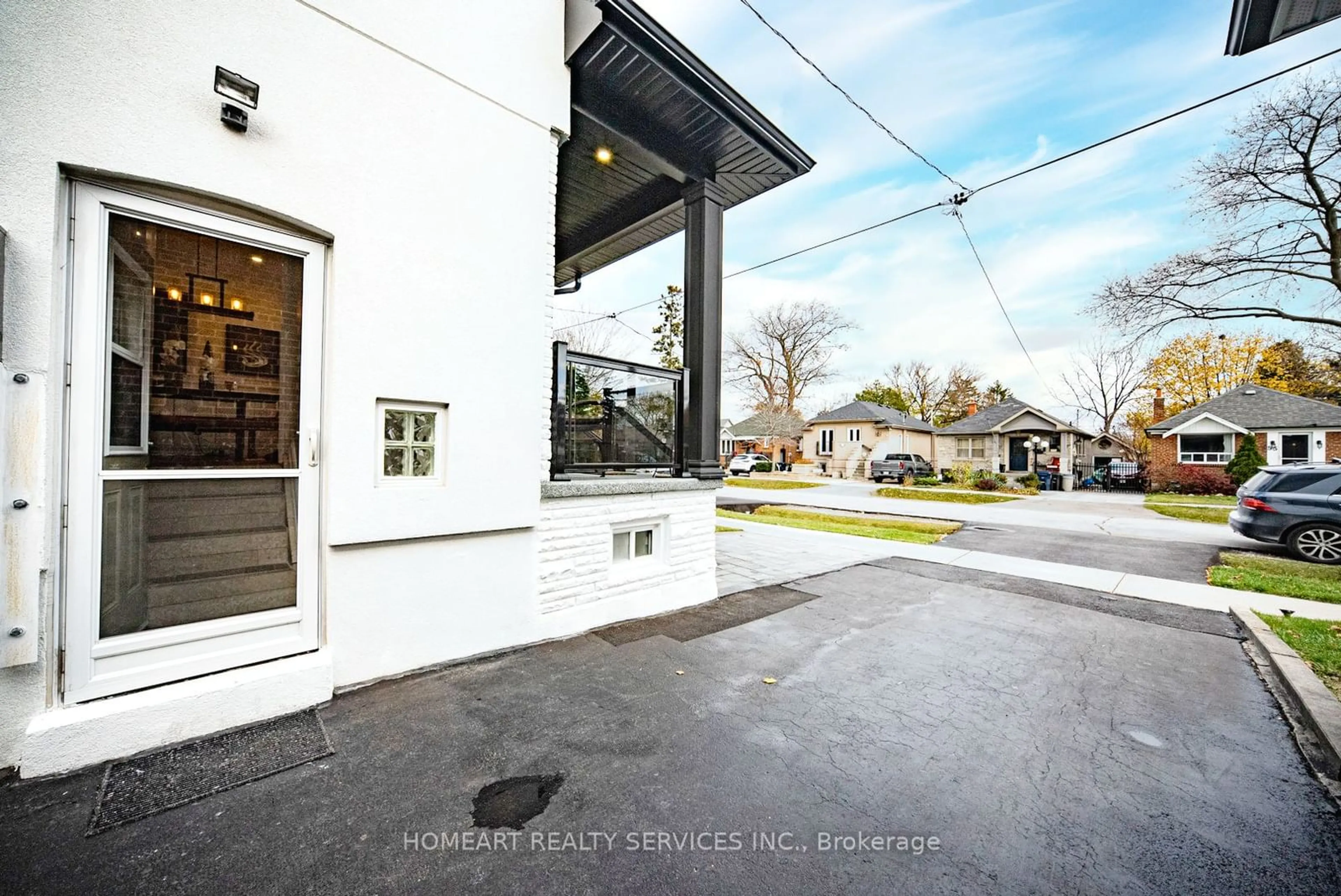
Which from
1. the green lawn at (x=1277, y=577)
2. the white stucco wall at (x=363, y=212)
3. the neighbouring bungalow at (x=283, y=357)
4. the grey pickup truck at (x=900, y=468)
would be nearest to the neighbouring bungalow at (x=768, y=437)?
the grey pickup truck at (x=900, y=468)

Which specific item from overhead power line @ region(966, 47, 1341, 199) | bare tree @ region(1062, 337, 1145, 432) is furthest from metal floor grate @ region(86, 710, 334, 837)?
bare tree @ region(1062, 337, 1145, 432)

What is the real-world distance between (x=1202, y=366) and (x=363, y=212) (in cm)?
4186

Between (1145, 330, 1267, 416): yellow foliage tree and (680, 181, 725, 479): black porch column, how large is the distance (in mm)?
36780

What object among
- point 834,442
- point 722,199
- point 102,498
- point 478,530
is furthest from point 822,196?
point 834,442

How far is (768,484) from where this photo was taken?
24.8m

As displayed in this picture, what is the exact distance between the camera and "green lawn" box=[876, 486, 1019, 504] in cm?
1694

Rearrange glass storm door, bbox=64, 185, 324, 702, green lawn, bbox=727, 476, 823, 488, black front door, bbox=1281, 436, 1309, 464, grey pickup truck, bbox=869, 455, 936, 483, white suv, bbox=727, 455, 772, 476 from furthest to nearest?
white suv, bbox=727, 455, 772, 476 → grey pickup truck, bbox=869, 455, 936, 483 → green lawn, bbox=727, 476, 823, 488 → black front door, bbox=1281, 436, 1309, 464 → glass storm door, bbox=64, 185, 324, 702

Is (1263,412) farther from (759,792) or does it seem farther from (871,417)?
(759,792)

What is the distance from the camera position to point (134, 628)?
2.21 metres

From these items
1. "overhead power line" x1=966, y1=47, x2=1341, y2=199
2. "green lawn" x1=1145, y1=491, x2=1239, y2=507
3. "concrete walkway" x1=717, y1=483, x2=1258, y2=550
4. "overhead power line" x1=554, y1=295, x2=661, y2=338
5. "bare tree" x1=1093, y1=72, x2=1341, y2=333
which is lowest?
"concrete walkway" x1=717, y1=483, x2=1258, y2=550

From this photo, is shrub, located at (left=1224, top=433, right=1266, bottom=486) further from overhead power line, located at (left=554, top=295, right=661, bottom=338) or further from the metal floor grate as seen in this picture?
the metal floor grate

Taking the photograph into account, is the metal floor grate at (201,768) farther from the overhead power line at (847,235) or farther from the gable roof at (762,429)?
the gable roof at (762,429)

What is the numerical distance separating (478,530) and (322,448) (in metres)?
0.98

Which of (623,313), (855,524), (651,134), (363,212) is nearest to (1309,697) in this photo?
(651,134)
